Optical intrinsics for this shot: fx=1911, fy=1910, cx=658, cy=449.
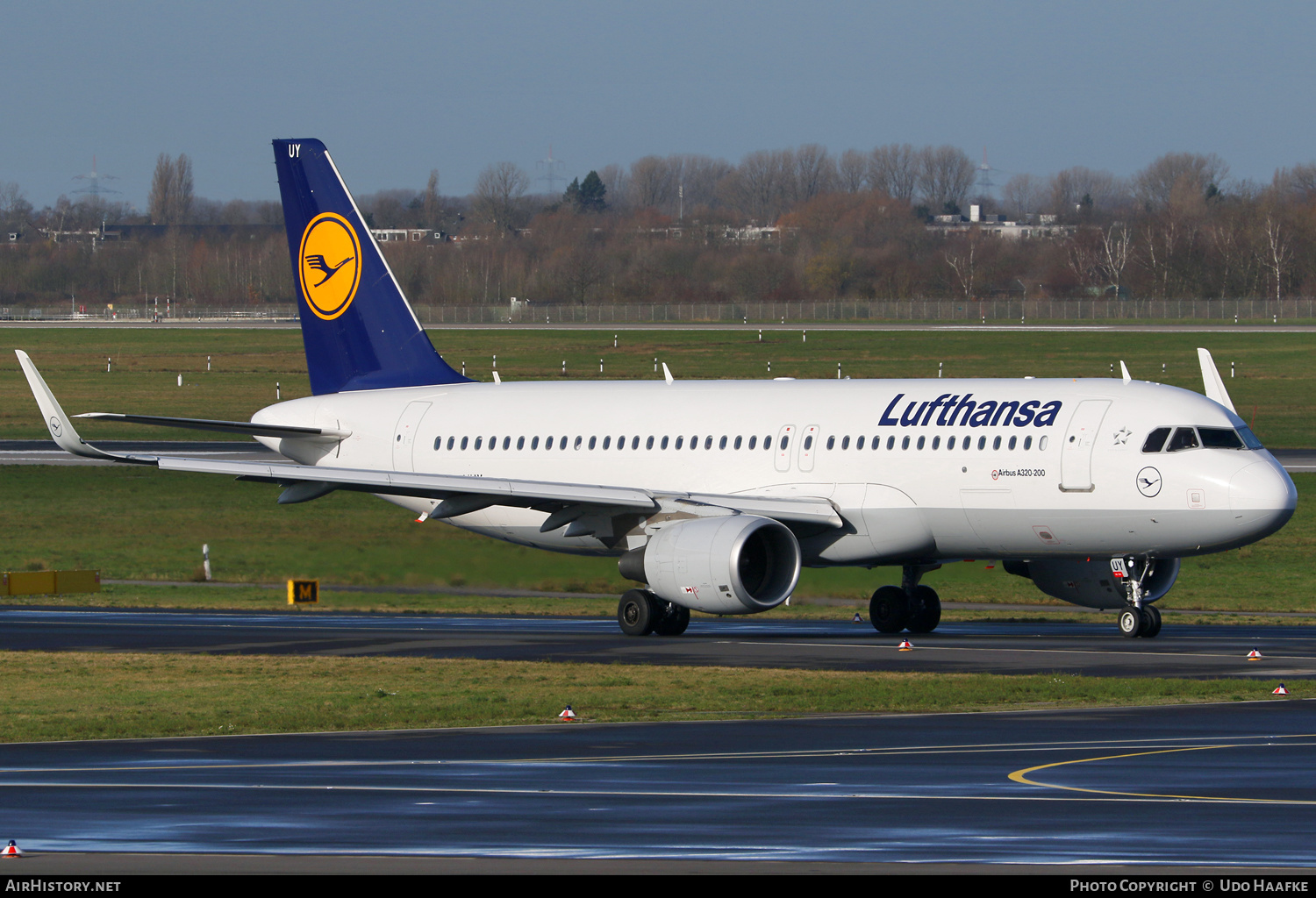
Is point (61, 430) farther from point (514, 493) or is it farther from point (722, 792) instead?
point (722, 792)

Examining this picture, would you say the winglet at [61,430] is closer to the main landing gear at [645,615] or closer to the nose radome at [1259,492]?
the main landing gear at [645,615]

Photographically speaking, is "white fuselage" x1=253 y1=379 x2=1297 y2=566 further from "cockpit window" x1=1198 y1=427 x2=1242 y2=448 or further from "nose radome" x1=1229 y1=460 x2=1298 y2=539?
"cockpit window" x1=1198 y1=427 x2=1242 y2=448

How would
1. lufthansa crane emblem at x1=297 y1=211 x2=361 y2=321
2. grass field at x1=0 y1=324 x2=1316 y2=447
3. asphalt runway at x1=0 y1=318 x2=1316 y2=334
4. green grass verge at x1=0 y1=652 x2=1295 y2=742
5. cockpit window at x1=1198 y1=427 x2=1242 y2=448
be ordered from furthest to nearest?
asphalt runway at x1=0 y1=318 x2=1316 y2=334, grass field at x1=0 y1=324 x2=1316 y2=447, lufthansa crane emblem at x1=297 y1=211 x2=361 y2=321, cockpit window at x1=1198 y1=427 x2=1242 y2=448, green grass verge at x1=0 y1=652 x2=1295 y2=742

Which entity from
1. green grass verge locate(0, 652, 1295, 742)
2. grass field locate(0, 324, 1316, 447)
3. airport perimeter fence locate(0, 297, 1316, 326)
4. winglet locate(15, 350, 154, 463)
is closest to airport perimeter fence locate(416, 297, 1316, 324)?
airport perimeter fence locate(0, 297, 1316, 326)

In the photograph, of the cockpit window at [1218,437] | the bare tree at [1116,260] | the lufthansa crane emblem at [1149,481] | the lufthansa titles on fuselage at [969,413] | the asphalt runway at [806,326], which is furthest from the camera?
the bare tree at [1116,260]

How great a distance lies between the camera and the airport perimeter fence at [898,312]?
150m

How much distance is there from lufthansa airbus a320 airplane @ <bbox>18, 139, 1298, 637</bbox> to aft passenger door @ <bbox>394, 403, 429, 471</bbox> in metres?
0.05

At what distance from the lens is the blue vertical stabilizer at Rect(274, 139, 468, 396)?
139 ft

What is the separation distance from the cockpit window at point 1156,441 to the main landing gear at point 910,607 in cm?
506

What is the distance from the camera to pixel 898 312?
160 metres

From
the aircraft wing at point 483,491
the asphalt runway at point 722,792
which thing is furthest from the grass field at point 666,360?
the asphalt runway at point 722,792

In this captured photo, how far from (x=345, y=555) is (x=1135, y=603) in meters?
18.8

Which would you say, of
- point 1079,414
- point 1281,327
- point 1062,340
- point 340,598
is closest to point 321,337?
point 340,598

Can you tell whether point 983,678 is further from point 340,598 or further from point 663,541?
point 340,598
